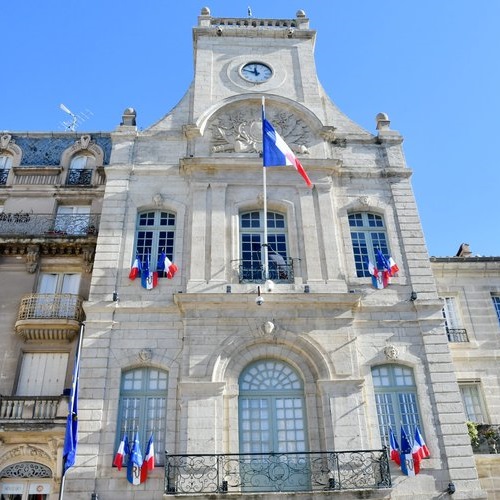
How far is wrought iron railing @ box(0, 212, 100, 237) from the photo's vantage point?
19.1 m

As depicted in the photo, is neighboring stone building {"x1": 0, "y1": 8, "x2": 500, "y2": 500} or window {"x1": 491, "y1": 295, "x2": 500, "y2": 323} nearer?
neighboring stone building {"x1": 0, "y1": 8, "x2": 500, "y2": 500}

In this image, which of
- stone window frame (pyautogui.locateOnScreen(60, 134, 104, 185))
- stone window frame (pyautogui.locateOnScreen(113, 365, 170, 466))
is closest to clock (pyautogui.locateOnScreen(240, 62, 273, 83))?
stone window frame (pyautogui.locateOnScreen(60, 134, 104, 185))

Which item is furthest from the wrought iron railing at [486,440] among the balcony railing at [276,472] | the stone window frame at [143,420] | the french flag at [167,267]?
the french flag at [167,267]

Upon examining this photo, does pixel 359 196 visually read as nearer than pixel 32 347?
No

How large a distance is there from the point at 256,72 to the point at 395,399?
41.8 ft

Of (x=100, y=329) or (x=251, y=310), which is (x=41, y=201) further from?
(x=251, y=310)

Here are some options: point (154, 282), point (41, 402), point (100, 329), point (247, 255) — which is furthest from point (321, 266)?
point (41, 402)

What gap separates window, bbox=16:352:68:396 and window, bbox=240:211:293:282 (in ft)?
19.5

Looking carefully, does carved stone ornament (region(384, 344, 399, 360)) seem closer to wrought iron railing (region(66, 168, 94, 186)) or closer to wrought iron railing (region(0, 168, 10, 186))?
wrought iron railing (region(66, 168, 94, 186))

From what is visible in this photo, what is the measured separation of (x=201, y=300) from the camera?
50.1 ft

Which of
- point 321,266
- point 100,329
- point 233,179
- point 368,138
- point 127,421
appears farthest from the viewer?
point 368,138

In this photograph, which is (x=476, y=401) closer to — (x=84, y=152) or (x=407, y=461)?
(x=407, y=461)

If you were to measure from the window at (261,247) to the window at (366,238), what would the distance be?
2190mm

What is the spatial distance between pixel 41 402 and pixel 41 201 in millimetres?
7843
